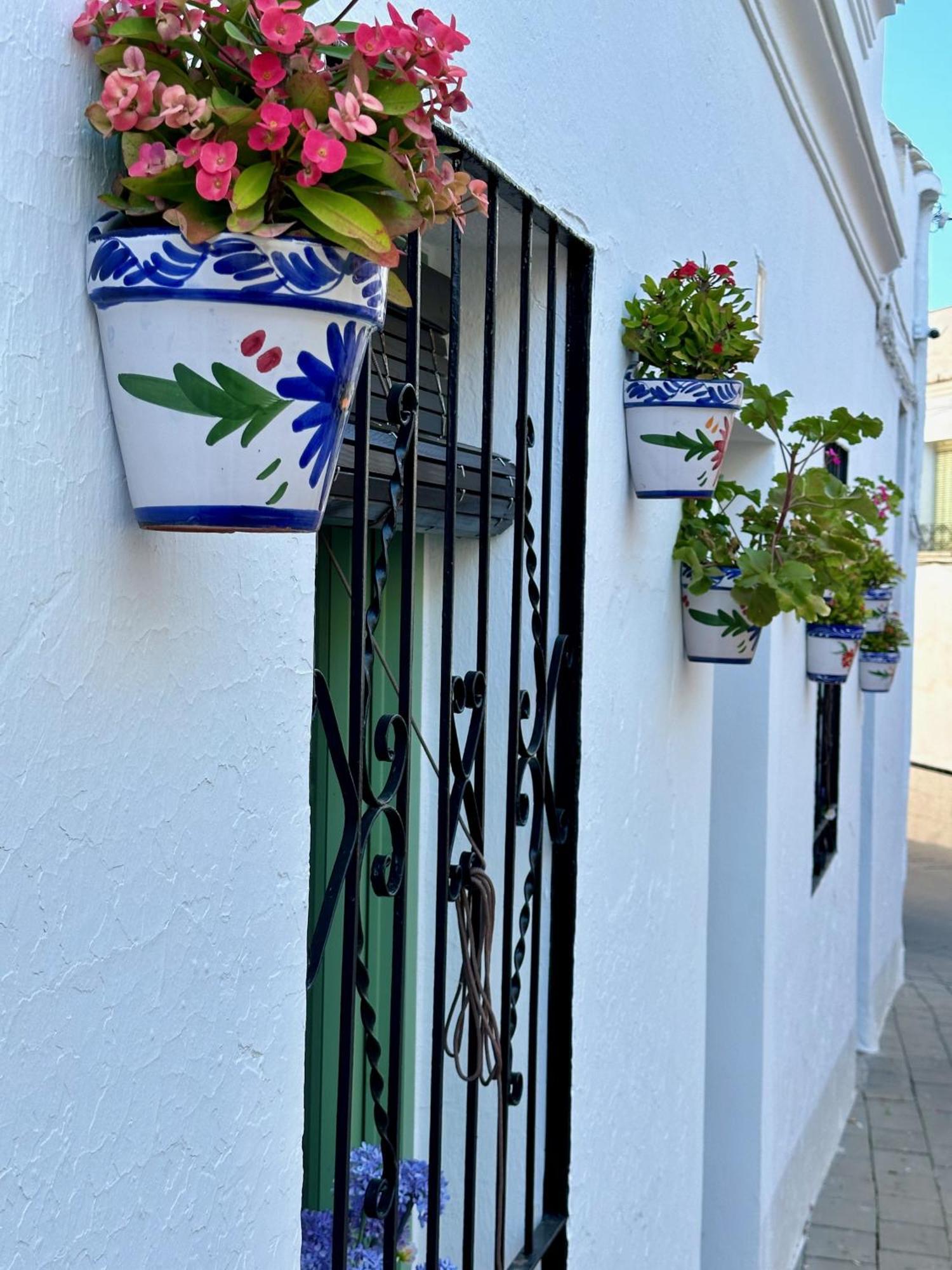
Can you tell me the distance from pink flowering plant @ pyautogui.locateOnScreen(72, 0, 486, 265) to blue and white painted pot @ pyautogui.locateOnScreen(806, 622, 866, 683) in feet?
13.4

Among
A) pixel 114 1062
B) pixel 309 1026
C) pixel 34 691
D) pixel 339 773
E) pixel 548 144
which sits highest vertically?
pixel 548 144

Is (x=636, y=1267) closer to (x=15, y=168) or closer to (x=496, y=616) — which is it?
(x=496, y=616)

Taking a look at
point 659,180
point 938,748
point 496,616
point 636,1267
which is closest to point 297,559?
point 496,616

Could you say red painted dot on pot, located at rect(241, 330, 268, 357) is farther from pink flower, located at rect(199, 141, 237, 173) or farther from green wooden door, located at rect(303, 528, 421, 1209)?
green wooden door, located at rect(303, 528, 421, 1209)

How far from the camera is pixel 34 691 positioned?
1074mm

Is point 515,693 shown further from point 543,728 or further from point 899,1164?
point 899,1164

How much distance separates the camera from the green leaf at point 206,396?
42.8 inches

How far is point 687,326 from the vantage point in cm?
268

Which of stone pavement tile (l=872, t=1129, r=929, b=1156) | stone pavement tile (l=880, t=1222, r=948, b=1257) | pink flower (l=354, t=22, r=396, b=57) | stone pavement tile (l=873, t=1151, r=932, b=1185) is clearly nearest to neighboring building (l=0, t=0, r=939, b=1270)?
pink flower (l=354, t=22, r=396, b=57)

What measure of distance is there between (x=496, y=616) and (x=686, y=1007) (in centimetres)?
140

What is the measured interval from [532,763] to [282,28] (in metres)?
1.41

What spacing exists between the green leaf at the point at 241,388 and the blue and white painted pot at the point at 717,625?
2.19 m

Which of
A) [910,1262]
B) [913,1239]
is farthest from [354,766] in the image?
[913,1239]

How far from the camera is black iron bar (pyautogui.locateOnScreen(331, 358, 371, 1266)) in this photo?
1630 mm
